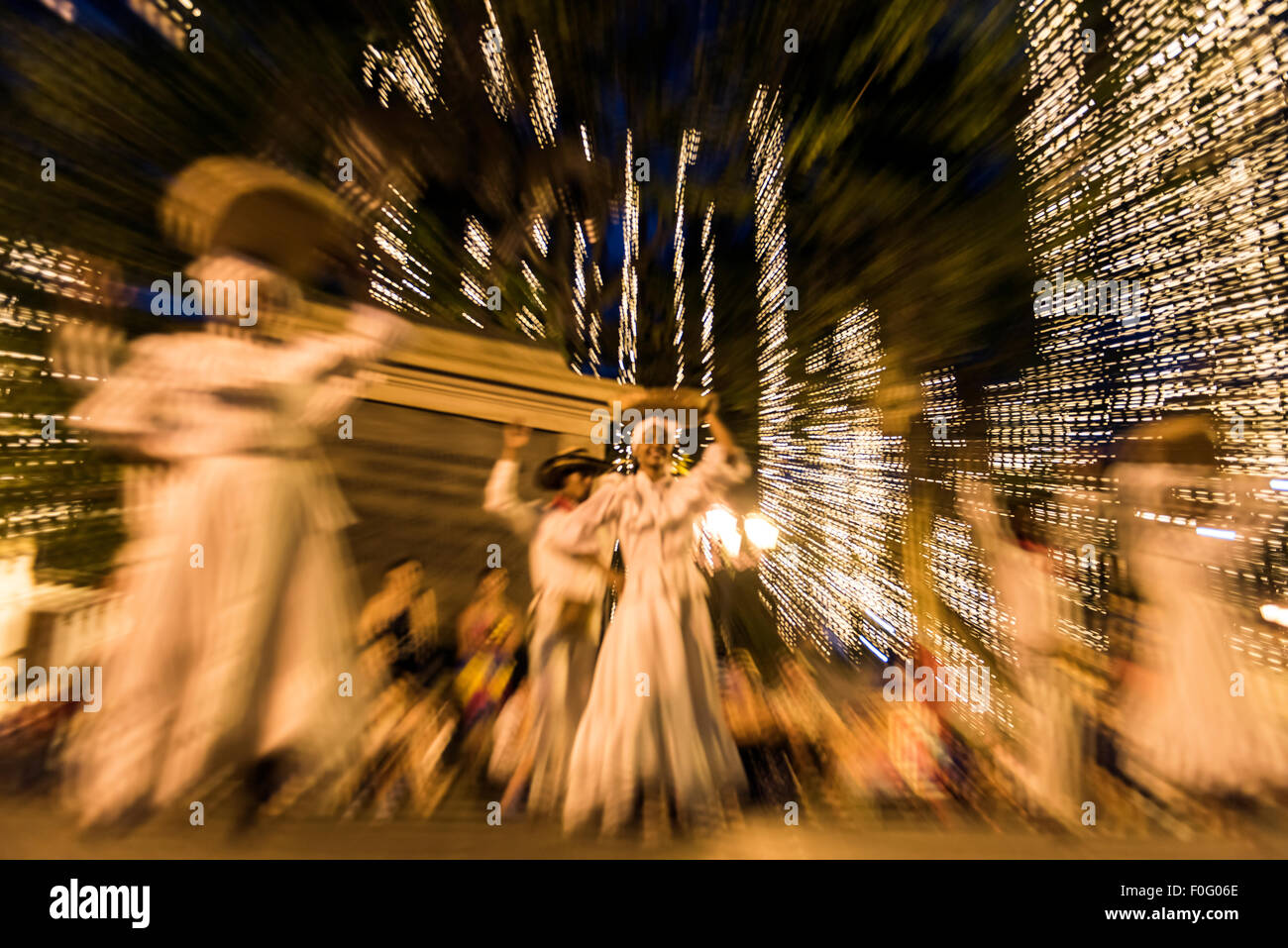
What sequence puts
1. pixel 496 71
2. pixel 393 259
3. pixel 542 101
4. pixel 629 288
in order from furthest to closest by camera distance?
pixel 629 288 → pixel 393 259 → pixel 542 101 → pixel 496 71

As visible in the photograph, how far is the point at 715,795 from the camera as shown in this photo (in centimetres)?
229

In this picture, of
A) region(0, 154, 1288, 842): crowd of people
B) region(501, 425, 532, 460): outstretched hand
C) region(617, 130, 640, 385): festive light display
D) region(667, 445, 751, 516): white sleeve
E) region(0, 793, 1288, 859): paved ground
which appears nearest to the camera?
region(0, 793, 1288, 859): paved ground

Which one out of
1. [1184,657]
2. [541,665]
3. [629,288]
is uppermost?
[629,288]

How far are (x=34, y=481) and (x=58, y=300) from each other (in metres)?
0.92

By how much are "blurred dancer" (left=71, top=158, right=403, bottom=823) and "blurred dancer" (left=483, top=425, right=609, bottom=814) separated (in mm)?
1080

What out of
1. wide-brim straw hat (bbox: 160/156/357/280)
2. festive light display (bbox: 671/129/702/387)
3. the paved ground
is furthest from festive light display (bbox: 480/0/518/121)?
the paved ground

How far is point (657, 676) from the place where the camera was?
7.74ft

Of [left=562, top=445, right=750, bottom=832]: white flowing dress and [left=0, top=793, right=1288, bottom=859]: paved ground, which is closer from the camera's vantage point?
[left=0, top=793, right=1288, bottom=859]: paved ground

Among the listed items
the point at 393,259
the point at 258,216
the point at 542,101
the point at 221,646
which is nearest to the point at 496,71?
→ the point at 542,101

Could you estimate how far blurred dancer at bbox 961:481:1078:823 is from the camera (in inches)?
103

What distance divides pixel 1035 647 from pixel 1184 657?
0.61 m

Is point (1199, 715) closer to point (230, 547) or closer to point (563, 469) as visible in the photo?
point (563, 469)

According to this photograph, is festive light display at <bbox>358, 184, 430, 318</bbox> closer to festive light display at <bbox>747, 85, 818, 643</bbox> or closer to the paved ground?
festive light display at <bbox>747, 85, 818, 643</bbox>

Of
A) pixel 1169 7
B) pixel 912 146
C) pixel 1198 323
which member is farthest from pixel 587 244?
pixel 1198 323
